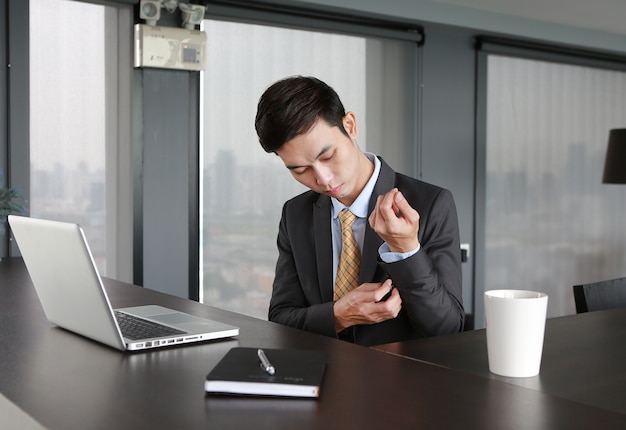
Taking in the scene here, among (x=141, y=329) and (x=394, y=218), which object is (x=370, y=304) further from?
(x=141, y=329)

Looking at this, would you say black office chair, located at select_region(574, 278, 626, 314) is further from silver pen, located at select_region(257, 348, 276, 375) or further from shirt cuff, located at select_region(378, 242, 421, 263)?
silver pen, located at select_region(257, 348, 276, 375)

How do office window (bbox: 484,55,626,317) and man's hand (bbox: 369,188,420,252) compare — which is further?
office window (bbox: 484,55,626,317)

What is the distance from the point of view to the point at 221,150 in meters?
3.96

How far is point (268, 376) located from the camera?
1.04m

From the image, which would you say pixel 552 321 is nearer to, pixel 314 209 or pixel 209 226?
pixel 314 209

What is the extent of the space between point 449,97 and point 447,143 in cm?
29

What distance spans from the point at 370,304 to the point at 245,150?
244cm

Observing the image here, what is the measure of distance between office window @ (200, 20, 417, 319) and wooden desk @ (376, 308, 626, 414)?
2417mm

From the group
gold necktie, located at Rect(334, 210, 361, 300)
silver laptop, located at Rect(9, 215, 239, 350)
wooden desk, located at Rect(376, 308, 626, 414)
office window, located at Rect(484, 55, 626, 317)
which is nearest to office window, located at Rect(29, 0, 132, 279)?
gold necktie, located at Rect(334, 210, 361, 300)

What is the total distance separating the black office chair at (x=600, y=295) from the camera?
2156 millimetres

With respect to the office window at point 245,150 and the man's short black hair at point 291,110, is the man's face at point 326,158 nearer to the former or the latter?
the man's short black hair at point 291,110

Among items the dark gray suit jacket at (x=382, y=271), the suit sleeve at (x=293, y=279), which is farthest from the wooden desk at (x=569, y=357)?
the suit sleeve at (x=293, y=279)

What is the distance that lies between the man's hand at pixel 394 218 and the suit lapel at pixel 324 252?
0.45m

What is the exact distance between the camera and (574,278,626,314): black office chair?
2156 mm
